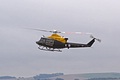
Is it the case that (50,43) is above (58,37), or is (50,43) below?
below

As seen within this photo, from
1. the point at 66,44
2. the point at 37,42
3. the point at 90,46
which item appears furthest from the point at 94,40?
the point at 37,42

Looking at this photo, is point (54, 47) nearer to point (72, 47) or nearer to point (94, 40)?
point (72, 47)

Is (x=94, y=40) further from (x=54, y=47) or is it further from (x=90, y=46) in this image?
(x=54, y=47)

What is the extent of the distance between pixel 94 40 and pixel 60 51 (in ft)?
46.5

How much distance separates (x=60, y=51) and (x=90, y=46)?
1297 cm

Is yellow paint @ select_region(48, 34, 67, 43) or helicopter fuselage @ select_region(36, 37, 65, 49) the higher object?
yellow paint @ select_region(48, 34, 67, 43)

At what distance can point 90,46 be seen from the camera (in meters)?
102

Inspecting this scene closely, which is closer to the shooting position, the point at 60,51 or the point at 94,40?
the point at 60,51

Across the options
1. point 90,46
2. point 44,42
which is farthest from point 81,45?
point 44,42

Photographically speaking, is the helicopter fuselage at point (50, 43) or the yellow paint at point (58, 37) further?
the yellow paint at point (58, 37)

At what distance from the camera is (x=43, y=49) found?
93562mm

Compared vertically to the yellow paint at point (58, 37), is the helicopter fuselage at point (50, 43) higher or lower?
lower

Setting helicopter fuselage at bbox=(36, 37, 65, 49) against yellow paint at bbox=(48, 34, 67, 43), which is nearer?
helicopter fuselage at bbox=(36, 37, 65, 49)

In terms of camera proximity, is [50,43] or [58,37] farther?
[58,37]
